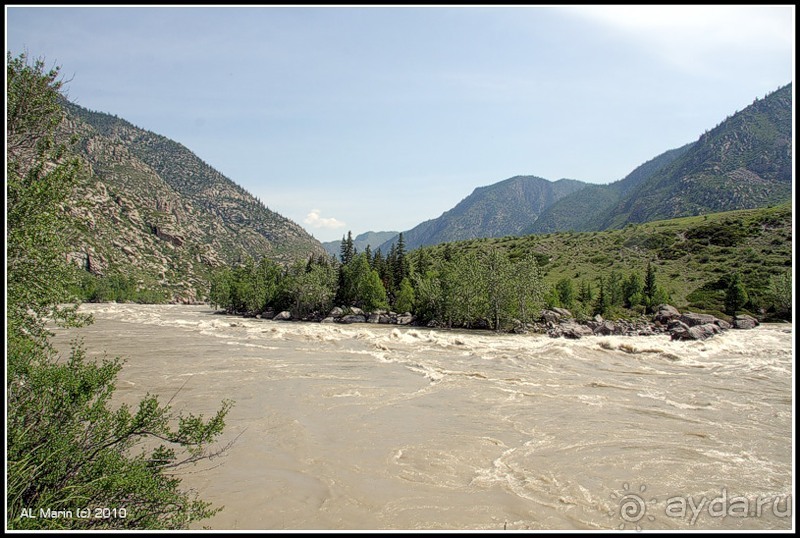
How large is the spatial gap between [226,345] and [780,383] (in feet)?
115

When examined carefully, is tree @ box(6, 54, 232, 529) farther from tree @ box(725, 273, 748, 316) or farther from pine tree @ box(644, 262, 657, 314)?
tree @ box(725, 273, 748, 316)

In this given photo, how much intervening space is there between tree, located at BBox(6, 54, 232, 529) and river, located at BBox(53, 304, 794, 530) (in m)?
2.41

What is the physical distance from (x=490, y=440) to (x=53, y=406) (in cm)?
1075

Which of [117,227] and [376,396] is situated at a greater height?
[117,227]

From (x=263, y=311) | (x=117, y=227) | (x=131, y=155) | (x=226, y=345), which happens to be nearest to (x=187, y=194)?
(x=131, y=155)

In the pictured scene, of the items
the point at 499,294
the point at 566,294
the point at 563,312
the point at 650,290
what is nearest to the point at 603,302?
the point at 566,294

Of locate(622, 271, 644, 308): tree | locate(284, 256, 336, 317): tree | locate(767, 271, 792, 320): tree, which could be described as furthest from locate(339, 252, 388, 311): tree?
locate(767, 271, 792, 320): tree

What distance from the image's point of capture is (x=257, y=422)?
48.8 ft

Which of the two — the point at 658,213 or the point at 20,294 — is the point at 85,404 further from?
the point at 658,213

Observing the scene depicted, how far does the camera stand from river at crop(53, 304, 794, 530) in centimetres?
888

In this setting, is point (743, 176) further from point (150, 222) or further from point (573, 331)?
point (150, 222)

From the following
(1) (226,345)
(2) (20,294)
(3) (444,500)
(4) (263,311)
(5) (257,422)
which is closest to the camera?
(2) (20,294)

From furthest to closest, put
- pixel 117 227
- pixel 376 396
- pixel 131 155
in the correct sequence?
pixel 131 155 < pixel 117 227 < pixel 376 396

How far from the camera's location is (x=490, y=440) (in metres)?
13.0
